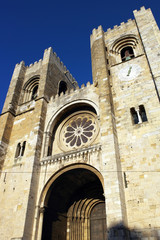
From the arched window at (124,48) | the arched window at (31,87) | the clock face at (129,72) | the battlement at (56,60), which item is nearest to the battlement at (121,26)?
the arched window at (124,48)

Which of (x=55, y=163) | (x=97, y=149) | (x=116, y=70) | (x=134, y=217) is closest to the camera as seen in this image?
(x=134, y=217)

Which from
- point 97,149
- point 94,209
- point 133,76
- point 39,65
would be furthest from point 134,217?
point 39,65

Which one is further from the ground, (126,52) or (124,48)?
(124,48)

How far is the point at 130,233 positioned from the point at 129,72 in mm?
8061

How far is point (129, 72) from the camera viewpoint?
11.7 metres

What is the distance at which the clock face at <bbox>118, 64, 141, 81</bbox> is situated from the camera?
11.4 m

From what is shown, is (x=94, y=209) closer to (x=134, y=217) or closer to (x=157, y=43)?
(x=134, y=217)

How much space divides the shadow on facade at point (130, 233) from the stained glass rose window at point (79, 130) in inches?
199

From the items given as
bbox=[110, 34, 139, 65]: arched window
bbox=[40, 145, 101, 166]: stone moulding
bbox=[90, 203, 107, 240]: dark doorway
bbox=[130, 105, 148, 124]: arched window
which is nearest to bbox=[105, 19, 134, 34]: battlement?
bbox=[110, 34, 139, 65]: arched window

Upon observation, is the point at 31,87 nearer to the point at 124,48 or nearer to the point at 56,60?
the point at 56,60

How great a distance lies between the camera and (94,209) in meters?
11.7

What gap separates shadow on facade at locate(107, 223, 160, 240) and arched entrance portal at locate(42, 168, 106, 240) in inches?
136

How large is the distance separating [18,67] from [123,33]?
9.23 m

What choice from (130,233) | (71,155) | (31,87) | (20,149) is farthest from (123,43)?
(130,233)
